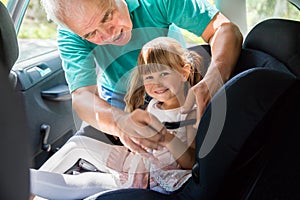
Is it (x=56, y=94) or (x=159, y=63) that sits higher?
(x=159, y=63)

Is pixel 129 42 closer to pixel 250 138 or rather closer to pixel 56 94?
pixel 250 138

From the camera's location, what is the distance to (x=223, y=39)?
1380 millimetres

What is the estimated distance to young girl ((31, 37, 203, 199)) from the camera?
124 centimetres

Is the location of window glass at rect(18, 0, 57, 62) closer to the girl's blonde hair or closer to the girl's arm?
the girl's blonde hair

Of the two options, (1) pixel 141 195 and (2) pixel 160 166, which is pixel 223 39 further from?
(1) pixel 141 195

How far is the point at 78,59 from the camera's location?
143 centimetres

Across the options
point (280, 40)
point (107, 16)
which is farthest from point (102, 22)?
point (280, 40)

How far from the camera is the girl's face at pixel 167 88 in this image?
1.25m

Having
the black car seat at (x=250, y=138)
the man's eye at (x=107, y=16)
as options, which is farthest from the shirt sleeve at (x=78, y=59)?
the black car seat at (x=250, y=138)

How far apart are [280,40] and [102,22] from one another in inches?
19.7

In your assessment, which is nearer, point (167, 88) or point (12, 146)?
point (12, 146)

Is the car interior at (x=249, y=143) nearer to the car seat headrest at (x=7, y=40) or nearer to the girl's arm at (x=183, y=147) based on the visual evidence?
the girl's arm at (x=183, y=147)

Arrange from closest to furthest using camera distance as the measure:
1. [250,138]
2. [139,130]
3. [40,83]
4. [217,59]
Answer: [250,138] < [139,130] < [217,59] < [40,83]

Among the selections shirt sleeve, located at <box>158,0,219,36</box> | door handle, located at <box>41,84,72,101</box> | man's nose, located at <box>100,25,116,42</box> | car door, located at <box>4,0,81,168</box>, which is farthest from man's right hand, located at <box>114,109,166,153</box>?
door handle, located at <box>41,84,72,101</box>
